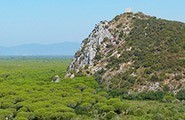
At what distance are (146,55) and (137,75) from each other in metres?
9.55

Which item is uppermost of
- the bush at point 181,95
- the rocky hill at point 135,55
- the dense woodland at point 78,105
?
the rocky hill at point 135,55

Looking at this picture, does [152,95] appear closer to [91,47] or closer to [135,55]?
[135,55]

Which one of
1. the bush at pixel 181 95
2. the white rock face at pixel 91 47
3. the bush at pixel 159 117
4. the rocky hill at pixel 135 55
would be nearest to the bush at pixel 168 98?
the bush at pixel 181 95

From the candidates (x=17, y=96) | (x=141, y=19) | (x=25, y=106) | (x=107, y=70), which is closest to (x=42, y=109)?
(x=25, y=106)

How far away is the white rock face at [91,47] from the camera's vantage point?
96363 mm

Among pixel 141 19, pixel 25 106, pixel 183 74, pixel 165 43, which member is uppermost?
pixel 141 19

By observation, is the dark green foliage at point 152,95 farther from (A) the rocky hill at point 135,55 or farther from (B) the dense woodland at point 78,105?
(A) the rocky hill at point 135,55

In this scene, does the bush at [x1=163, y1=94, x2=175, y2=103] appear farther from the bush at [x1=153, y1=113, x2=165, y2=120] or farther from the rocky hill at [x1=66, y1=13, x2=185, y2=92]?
the bush at [x1=153, y1=113, x2=165, y2=120]

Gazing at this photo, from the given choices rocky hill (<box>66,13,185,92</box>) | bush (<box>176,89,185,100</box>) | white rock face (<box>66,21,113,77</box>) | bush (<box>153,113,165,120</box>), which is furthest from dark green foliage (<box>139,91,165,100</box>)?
white rock face (<box>66,21,113,77</box>)

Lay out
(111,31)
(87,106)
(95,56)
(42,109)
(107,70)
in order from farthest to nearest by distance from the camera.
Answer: (111,31) < (95,56) < (107,70) < (87,106) < (42,109)

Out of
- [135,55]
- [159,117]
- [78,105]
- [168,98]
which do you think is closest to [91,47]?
[135,55]

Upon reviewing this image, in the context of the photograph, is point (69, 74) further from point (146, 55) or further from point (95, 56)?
point (146, 55)

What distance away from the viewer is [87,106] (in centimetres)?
5591

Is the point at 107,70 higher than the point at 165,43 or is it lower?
lower
